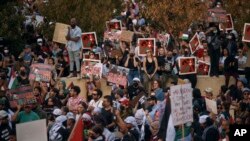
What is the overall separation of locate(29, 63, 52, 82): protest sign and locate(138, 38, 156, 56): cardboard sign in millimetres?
2566

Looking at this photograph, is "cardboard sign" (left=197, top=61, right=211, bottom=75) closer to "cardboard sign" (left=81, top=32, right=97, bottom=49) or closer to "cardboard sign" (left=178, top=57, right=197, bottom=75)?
"cardboard sign" (left=178, top=57, right=197, bottom=75)

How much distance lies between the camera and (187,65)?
24.6 metres

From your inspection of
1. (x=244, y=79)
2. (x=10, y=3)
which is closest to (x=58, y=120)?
(x=244, y=79)

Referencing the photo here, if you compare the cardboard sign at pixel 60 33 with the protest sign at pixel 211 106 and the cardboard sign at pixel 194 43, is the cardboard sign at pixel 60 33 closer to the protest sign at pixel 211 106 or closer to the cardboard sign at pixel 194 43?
the cardboard sign at pixel 194 43

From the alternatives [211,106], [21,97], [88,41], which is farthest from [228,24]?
[21,97]

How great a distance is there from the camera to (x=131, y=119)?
709 inches

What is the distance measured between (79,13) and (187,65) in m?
6.37

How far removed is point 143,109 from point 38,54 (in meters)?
8.58

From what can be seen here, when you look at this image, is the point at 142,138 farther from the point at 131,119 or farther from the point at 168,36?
the point at 168,36

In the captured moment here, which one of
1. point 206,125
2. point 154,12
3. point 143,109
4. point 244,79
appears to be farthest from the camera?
point 154,12

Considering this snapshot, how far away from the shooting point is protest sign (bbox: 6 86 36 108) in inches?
751

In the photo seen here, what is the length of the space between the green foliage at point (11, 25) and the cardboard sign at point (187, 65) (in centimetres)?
538

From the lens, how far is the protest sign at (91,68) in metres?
25.3

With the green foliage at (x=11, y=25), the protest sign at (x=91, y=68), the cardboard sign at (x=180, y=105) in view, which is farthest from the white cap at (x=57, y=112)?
the green foliage at (x=11, y=25)
